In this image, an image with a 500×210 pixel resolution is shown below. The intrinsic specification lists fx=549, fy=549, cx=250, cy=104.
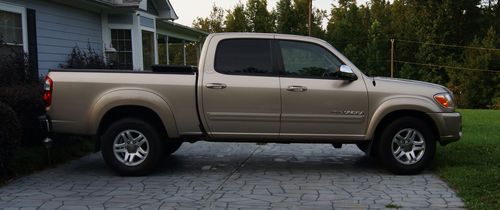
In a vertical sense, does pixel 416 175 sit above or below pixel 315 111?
below

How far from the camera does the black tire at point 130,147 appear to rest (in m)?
7.33

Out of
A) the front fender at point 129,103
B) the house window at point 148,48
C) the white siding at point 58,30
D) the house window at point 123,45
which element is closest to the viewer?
the front fender at point 129,103

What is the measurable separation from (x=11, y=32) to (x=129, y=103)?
16.2 feet

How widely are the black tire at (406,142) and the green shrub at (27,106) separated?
16.8 feet

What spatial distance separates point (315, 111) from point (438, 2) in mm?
49515

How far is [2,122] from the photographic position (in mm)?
6664

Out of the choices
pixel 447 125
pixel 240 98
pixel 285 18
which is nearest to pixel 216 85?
pixel 240 98

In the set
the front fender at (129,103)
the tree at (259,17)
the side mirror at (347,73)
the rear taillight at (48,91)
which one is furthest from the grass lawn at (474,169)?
the tree at (259,17)

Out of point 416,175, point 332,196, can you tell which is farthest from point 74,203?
point 416,175

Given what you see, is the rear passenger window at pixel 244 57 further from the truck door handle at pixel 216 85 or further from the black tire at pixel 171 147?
the black tire at pixel 171 147

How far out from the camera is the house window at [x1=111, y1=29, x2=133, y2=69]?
51.0 feet

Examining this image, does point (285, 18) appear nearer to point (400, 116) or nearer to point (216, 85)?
point (400, 116)

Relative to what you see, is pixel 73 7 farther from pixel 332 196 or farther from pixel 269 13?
pixel 269 13

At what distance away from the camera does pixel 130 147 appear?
24.2 feet
